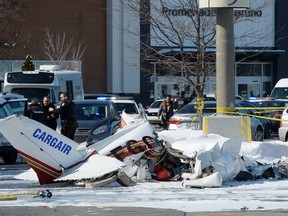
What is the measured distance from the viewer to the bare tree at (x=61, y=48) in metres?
54.2

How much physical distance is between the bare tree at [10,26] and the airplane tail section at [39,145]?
2591cm

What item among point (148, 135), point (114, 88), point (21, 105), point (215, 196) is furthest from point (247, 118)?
point (114, 88)

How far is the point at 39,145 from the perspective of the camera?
14.7 metres

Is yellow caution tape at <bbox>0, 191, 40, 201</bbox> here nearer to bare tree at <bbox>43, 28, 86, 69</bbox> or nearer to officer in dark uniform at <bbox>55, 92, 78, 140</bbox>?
officer in dark uniform at <bbox>55, 92, 78, 140</bbox>

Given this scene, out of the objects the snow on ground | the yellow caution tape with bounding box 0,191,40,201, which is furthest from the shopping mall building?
the yellow caution tape with bounding box 0,191,40,201

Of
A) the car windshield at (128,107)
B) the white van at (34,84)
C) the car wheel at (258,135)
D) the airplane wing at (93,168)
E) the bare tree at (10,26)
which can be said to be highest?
the bare tree at (10,26)

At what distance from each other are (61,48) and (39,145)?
4050 cm

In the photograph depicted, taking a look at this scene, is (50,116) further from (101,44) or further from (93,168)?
(101,44)

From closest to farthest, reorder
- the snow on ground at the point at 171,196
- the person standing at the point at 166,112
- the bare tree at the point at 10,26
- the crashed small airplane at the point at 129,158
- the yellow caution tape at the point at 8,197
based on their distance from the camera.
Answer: the snow on ground at the point at 171,196
the yellow caution tape at the point at 8,197
the crashed small airplane at the point at 129,158
the person standing at the point at 166,112
the bare tree at the point at 10,26

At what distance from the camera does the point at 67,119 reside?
873 inches

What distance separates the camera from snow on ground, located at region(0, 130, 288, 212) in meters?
12.4

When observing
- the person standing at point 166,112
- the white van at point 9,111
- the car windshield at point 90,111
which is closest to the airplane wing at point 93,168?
the white van at point 9,111

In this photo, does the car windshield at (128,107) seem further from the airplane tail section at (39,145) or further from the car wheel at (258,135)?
the airplane tail section at (39,145)

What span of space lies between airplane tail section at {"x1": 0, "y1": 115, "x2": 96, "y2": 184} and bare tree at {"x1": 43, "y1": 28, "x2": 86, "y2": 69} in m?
38.7
